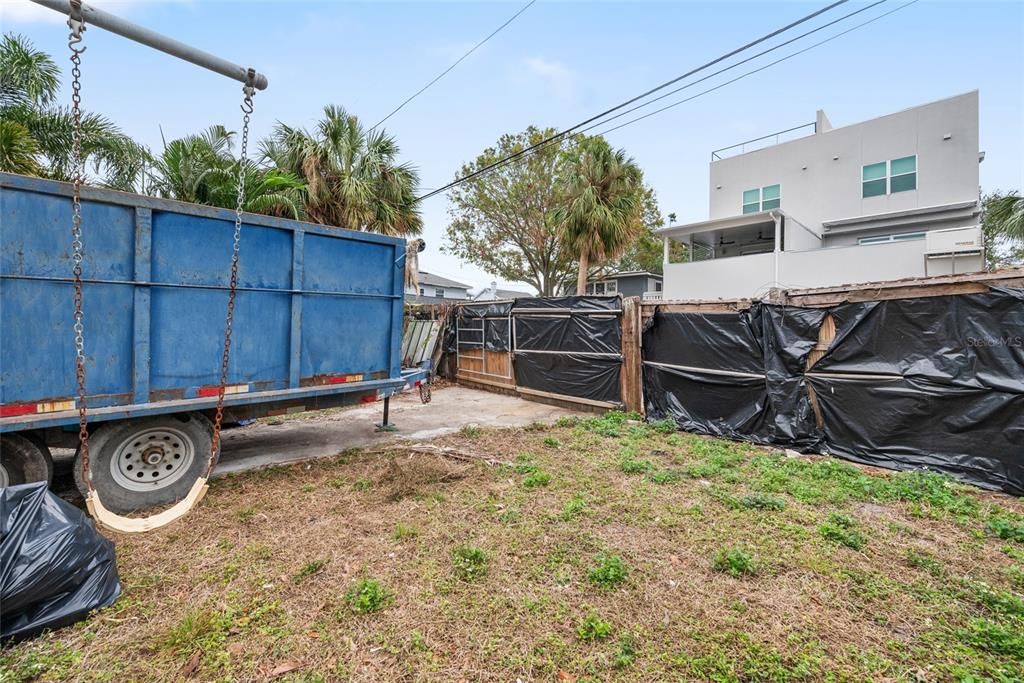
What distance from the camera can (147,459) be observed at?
3547 millimetres

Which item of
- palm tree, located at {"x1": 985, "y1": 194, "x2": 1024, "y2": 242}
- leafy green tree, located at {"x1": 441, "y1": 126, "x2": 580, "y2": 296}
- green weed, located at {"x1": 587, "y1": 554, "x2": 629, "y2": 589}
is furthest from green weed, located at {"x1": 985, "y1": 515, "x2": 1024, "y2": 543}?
leafy green tree, located at {"x1": 441, "y1": 126, "x2": 580, "y2": 296}

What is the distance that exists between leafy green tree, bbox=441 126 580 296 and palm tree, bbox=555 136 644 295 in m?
3.87

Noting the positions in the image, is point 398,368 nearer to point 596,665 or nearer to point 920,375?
point 596,665

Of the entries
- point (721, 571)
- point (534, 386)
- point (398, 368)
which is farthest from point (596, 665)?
point (534, 386)

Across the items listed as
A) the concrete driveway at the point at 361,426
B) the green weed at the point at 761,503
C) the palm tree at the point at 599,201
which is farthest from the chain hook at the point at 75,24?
the palm tree at the point at 599,201

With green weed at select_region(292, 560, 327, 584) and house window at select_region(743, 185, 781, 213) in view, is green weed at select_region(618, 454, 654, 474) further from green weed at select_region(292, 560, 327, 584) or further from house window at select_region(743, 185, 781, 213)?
house window at select_region(743, 185, 781, 213)

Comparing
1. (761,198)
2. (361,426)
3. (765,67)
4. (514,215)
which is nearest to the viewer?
(361,426)

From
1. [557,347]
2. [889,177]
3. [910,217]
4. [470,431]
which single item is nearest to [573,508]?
[470,431]

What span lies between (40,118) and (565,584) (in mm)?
10525

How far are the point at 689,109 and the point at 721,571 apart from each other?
858 centimetres

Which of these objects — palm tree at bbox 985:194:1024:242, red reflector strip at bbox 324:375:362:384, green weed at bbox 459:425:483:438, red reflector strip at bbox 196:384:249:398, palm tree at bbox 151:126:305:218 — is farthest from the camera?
palm tree at bbox 985:194:1024:242

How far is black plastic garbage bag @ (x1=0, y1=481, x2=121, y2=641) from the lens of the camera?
180 cm

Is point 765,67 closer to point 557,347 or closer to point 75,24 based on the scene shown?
point 557,347

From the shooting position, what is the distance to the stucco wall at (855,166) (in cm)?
1226
